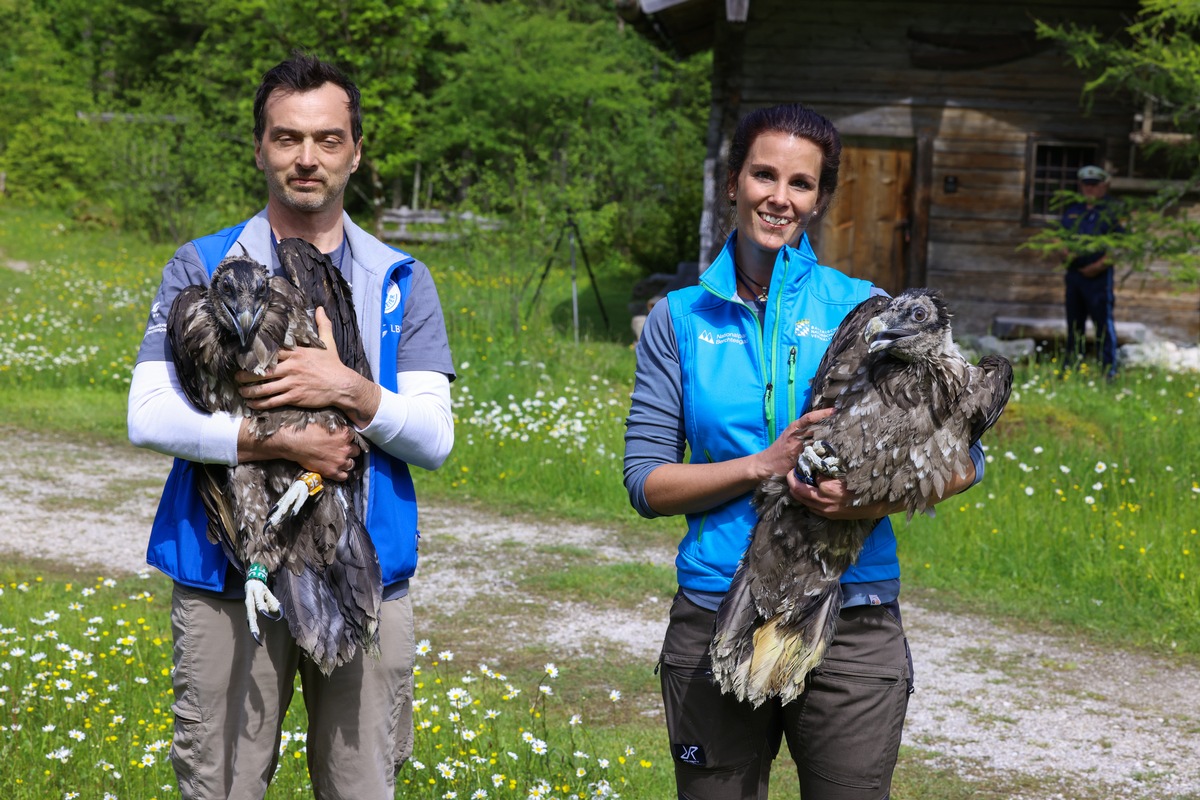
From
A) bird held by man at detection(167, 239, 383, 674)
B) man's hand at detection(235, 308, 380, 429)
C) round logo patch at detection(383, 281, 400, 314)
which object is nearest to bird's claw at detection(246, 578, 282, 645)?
bird held by man at detection(167, 239, 383, 674)

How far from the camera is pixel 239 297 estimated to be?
2.64m

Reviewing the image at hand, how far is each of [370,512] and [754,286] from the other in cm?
109

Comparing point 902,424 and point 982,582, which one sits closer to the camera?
point 902,424

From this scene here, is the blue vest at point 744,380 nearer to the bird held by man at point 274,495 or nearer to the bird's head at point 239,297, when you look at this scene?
the bird held by man at point 274,495

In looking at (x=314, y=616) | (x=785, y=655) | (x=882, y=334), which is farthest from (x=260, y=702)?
(x=882, y=334)

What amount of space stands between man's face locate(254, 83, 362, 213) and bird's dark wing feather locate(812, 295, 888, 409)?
1.30m

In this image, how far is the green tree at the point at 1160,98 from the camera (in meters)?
10.8

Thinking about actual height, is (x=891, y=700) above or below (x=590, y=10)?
below

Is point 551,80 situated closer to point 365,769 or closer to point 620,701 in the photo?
point 620,701

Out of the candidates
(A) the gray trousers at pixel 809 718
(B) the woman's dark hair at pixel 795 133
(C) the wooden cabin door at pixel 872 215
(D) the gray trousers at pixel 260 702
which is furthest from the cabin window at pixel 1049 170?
(D) the gray trousers at pixel 260 702

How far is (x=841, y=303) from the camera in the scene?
2734 mm

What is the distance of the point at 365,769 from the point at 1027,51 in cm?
1317

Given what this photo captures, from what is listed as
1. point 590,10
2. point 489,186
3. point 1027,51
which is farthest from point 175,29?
point 1027,51

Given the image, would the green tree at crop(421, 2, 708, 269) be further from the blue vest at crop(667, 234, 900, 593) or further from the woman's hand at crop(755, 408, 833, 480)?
the woman's hand at crop(755, 408, 833, 480)
